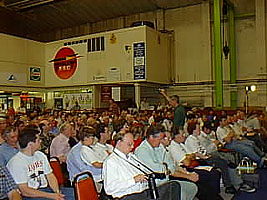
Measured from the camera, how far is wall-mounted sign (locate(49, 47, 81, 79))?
1393 cm

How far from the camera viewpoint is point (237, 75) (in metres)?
13.0

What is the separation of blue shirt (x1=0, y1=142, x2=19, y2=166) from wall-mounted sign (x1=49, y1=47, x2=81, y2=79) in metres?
10.3

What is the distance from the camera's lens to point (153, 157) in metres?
3.67

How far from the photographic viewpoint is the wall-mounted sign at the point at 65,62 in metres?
13.9

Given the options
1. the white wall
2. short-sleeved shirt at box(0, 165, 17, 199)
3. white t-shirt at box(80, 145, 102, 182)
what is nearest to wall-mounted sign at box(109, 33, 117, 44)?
the white wall

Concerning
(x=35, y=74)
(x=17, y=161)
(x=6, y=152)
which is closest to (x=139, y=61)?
(x=35, y=74)

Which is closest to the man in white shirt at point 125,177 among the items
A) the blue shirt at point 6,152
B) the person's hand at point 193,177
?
the person's hand at point 193,177

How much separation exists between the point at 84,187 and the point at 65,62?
12.0 metres

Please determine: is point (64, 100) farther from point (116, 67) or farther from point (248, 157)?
point (248, 157)

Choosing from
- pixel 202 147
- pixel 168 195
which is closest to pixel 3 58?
pixel 202 147

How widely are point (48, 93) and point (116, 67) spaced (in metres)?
4.25

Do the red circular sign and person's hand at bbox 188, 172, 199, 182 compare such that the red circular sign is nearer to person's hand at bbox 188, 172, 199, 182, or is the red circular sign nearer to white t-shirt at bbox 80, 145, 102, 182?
white t-shirt at bbox 80, 145, 102, 182

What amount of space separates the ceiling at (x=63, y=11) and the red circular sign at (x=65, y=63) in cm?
222

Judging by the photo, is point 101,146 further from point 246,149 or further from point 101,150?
point 246,149
